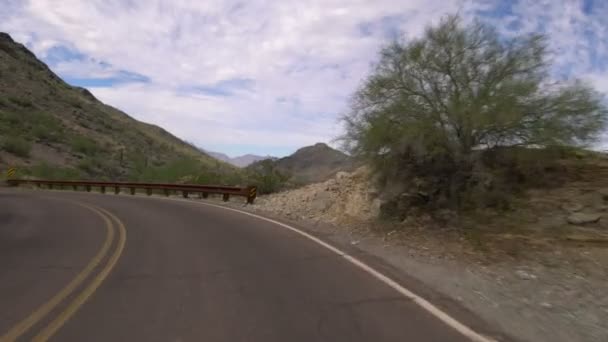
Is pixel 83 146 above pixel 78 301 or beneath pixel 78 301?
above

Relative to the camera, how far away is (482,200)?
13.0 m

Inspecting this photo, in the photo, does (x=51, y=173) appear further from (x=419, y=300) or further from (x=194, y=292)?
(x=419, y=300)

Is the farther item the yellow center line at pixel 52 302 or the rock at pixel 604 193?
the rock at pixel 604 193

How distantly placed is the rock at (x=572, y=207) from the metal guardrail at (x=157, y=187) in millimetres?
15151

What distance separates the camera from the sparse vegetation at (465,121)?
1283cm

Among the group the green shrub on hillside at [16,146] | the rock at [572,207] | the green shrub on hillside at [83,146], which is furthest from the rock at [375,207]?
the green shrub on hillside at [83,146]

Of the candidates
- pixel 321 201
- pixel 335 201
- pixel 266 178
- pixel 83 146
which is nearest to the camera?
pixel 335 201

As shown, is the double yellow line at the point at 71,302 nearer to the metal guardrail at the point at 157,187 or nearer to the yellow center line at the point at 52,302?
the yellow center line at the point at 52,302

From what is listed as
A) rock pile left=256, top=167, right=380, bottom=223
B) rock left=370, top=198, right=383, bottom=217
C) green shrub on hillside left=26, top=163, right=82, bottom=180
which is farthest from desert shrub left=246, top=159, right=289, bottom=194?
green shrub on hillside left=26, top=163, right=82, bottom=180

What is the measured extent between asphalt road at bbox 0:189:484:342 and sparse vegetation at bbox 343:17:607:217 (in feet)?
12.6

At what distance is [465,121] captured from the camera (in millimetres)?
12805

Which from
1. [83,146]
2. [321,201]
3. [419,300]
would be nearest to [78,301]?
[419,300]

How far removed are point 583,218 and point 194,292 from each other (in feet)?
28.6

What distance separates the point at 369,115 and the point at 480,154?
3.27 metres
